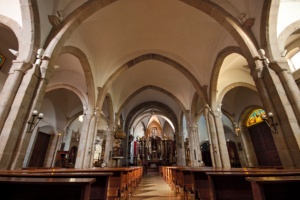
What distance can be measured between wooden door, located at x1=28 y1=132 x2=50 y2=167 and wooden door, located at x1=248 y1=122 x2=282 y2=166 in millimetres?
17019

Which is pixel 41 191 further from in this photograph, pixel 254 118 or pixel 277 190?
pixel 254 118

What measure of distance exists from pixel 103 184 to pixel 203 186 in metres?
2.23

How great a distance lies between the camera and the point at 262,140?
1066 centimetres

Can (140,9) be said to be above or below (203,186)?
above

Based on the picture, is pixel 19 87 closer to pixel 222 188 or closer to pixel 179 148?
pixel 222 188

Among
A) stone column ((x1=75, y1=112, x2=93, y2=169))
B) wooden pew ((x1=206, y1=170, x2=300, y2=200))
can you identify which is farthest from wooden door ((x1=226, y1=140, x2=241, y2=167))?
wooden pew ((x1=206, y1=170, x2=300, y2=200))

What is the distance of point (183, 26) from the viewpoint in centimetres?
695

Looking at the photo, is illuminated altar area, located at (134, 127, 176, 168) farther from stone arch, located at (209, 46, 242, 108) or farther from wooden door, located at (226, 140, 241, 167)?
stone arch, located at (209, 46, 242, 108)

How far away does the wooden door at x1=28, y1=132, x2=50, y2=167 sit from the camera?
1106 cm

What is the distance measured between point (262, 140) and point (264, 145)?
14.0 inches

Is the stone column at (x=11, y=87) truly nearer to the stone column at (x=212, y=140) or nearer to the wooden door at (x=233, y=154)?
the stone column at (x=212, y=140)

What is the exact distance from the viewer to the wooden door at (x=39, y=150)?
11.1 m

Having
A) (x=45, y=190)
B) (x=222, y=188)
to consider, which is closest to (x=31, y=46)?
(x=45, y=190)

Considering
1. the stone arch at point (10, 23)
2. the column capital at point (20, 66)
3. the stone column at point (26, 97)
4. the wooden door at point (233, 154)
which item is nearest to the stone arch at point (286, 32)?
the stone column at point (26, 97)
